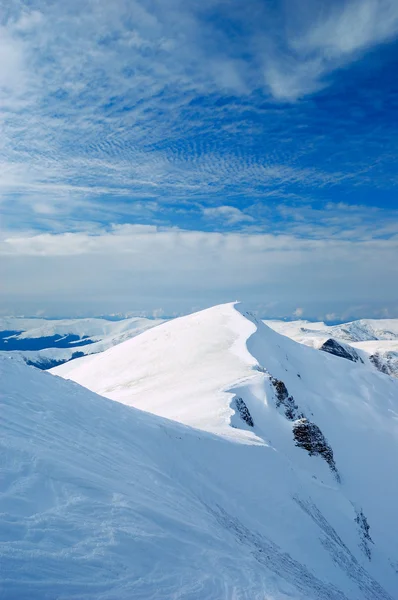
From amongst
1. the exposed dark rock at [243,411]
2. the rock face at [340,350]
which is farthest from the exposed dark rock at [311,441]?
the rock face at [340,350]

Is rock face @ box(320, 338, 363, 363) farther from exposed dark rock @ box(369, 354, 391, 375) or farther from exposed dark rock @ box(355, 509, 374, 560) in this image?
exposed dark rock @ box(355, 509, 374, 560)

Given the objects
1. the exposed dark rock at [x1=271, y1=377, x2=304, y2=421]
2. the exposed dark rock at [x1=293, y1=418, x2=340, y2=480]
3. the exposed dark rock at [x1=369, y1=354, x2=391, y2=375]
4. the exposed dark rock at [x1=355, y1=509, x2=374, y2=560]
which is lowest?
the exposed dark rock at [x1=355, y1=509, x2=374, y2=560]

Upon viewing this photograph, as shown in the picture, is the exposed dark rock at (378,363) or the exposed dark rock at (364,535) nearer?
the exposed dark rock at (364,535)

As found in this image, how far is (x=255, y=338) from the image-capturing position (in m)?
60.5

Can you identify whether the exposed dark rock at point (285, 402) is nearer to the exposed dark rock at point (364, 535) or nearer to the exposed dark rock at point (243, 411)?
the exposed dark rock at point (243, 411)

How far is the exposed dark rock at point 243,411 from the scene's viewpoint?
99.5 ft

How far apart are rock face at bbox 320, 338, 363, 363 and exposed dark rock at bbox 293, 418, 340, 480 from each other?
70426 mm

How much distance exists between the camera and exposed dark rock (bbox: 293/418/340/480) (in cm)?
3162

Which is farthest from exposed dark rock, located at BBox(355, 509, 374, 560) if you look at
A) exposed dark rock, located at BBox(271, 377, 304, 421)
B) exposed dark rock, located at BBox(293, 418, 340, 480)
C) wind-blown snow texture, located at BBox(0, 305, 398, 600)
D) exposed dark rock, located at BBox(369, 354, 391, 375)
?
exposed dark rock, located at BBox(369, 354, 391, 375)

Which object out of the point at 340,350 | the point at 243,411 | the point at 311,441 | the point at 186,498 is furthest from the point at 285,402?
the point at 340,350

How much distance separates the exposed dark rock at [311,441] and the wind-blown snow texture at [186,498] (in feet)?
1.12

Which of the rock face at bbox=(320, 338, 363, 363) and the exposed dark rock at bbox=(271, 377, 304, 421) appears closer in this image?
the exposed dark rock at bbox=(271, 377, 304, 421)

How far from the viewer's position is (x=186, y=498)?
543 inches

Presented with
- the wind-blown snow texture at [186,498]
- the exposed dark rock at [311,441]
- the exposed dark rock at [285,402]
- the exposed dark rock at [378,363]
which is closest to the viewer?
the wind-blown snow texture at [186,498]
